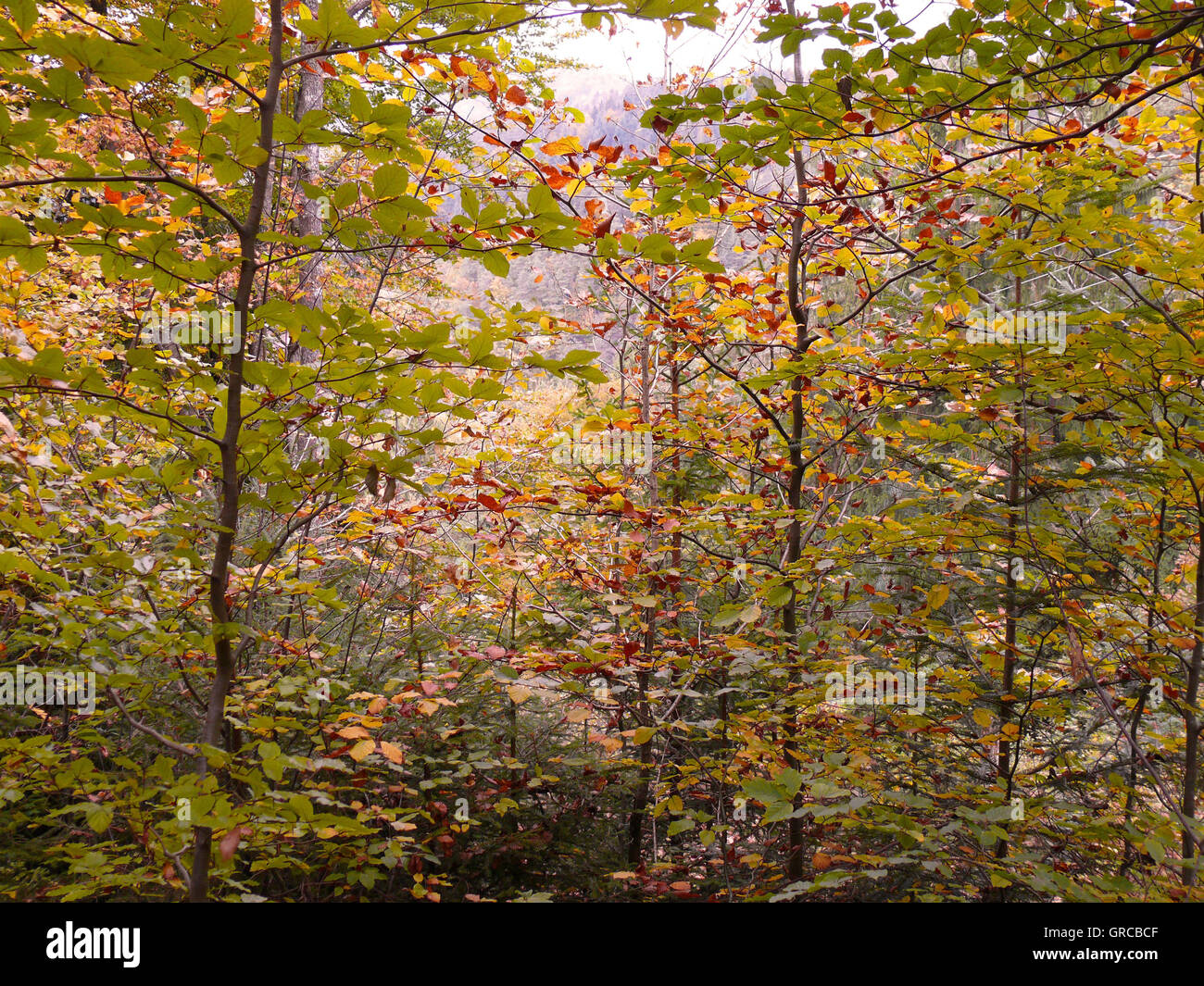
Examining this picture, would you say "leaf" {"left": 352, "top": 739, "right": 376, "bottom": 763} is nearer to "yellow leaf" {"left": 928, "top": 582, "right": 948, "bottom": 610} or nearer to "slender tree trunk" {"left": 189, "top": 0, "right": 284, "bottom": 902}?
"slender tree trunk" {"left": 189, "top": 0, "right": 284, "bottom": 902}

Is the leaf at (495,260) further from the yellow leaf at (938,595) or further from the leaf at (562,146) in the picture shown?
the yellow leaf at (938,595)

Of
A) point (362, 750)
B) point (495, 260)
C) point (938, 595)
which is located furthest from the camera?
point (938, 595)

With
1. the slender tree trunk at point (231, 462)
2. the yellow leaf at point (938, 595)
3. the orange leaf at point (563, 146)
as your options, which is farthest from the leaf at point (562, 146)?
the yellow leaf at point (938, 595)

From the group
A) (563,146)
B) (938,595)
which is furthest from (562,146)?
(938,595)

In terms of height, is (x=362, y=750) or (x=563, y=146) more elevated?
(x=563, y=146)

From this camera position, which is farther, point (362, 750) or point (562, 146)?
point (562, 146)

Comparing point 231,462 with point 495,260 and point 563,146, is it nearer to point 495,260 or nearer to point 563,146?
point 495,260

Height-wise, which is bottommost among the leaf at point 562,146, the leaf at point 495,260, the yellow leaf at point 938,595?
the yellow leaf at point 938,595

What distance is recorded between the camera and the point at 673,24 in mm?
1377

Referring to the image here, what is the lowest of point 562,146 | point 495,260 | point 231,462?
point 231,462

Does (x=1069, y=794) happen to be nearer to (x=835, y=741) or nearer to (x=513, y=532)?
(x=835, y=741)
